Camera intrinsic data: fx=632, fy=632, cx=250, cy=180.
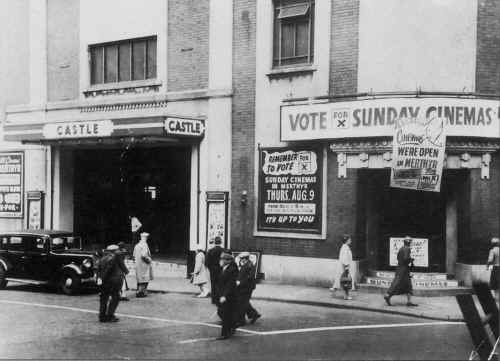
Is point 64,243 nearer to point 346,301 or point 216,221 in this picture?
point 216,221

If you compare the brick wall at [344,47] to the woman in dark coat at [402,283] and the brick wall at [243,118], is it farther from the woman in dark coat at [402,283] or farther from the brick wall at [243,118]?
the woman in dark coat at [402,283]

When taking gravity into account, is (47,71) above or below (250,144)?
above

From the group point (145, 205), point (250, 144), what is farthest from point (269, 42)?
point (145, 205)

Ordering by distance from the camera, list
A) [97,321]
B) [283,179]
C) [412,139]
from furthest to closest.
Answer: [283,179] → [412,139] → [97,321]

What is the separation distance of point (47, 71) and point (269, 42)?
9.84 metres

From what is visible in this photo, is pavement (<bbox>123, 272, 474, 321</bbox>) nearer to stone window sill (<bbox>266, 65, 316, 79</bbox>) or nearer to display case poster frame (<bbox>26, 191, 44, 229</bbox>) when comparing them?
stone window sill (<bbox>266, 65, 316, 79</bbox>)

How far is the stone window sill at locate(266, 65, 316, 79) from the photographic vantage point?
18500mm

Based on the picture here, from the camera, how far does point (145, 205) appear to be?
24.5 meters

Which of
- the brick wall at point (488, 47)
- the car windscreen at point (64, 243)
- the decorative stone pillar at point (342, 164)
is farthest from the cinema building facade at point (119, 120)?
the brick wall at point (488, 47)

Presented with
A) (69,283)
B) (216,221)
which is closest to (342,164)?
(216,221)

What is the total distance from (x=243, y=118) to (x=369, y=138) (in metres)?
4.33

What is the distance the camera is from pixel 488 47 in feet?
55.4

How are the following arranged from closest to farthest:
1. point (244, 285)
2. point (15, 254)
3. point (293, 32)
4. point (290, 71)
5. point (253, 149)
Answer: point (244, 285), point (15, 254), point (290, 71), point (293, 32), point (253, 149)

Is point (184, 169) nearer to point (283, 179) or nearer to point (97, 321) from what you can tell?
point (283, 179)
